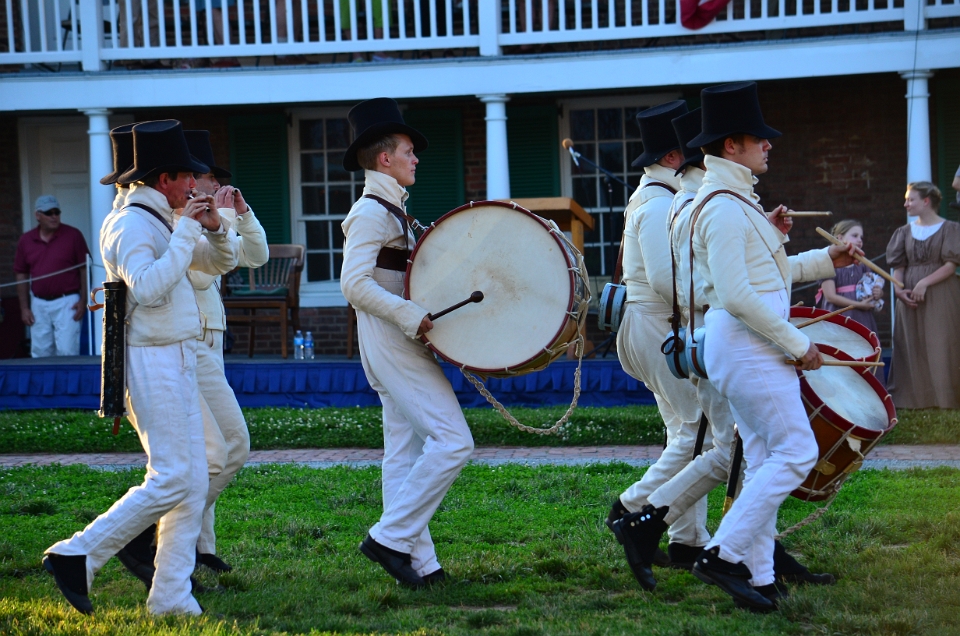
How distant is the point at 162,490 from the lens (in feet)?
14.5

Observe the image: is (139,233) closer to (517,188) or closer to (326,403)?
(326,403)

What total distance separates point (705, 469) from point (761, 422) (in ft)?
1.86

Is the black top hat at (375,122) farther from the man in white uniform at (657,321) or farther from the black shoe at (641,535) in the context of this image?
the black shoe at (641,535)

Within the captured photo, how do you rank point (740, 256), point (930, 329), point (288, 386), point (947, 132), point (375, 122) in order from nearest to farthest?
1. point (740, 256)
2. point (375, 122)
3. point (930, 329)
4. point (288, 386)
5. point (947, 132)

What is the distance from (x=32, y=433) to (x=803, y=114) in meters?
9.27

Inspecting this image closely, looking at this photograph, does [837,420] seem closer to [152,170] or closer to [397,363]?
[397,363]

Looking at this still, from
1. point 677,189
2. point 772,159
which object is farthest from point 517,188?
point 677,189

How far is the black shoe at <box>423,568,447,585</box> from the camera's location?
198 inches

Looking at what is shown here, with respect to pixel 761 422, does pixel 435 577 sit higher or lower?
lower

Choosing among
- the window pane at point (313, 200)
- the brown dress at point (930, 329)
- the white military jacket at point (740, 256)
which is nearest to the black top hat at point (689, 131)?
the white military jacket at point (740, 256)

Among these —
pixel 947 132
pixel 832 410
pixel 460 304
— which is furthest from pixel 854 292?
pixel 460 304

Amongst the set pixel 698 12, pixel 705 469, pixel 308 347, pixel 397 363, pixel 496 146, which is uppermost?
pixel 698 12

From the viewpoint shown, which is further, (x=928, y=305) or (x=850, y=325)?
(x=928, y=305)

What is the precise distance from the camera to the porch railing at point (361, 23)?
12578mm
